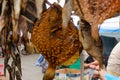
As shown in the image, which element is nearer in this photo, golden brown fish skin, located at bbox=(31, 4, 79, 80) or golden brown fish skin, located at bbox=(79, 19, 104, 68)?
golden brown fish skin, located at bbox=(79, 19, 104, 68)

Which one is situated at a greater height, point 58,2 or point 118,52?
point 58,2

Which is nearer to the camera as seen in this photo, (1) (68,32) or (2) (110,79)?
(1) (68,32)

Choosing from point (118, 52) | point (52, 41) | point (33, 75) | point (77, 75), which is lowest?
point (33, 75)

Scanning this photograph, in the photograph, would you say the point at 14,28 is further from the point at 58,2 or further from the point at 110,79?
the point at 110,79

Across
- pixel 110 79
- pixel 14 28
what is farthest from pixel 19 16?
pixel 110 79

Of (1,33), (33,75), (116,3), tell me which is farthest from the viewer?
(33,75)

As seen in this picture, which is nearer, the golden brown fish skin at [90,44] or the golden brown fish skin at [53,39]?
the golden brown fish skin at [90,44]

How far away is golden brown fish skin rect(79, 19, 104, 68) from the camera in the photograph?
749mm

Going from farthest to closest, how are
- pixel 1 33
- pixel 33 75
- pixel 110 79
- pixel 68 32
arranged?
pixel 33 75 < pixel 110 79 < pixel 1 33 < pixel 68 32

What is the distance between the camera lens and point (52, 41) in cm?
94

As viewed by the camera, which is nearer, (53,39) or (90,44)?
(90,44)

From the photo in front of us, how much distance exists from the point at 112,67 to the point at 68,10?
1.20 m

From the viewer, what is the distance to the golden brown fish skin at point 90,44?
749 millimetres

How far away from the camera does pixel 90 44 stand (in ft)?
2.48
